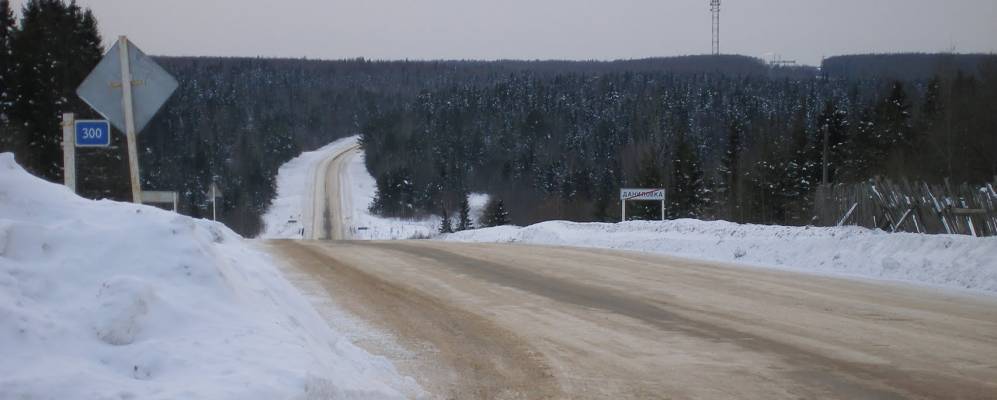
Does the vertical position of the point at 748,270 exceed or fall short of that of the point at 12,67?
it falls short

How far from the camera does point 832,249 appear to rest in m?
17.3

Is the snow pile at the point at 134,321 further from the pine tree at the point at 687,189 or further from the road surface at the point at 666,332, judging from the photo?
the pine tree at the point at 687,189

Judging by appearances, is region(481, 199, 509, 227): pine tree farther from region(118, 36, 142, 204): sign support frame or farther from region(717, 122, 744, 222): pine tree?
region(118, 36, 142, 204): sign support frame

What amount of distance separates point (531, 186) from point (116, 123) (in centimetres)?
12271

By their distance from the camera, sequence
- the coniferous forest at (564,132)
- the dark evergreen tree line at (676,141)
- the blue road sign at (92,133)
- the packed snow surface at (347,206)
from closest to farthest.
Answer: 1. the blue road sign at (92,133)
2. the coniferous forest at (564,132)
3. the dark evergreen tree line at (676,141)
4. the packed snow surface at (347,206)

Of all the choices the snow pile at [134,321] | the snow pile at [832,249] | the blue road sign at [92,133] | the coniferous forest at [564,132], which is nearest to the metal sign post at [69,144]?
the blue road sign at [92,133]

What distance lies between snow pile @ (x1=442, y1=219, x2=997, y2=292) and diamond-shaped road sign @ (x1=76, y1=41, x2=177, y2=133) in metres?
12.0

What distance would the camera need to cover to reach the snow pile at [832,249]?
551 inches

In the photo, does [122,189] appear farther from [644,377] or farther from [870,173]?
[870,173]

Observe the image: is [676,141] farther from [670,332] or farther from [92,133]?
[92,133]

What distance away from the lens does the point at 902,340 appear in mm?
8633

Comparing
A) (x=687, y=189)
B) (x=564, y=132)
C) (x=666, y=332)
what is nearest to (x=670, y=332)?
(x=666, y=332)

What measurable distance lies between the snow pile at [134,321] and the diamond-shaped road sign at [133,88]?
1.30 m

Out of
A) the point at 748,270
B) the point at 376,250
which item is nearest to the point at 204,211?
the point at 376,250
